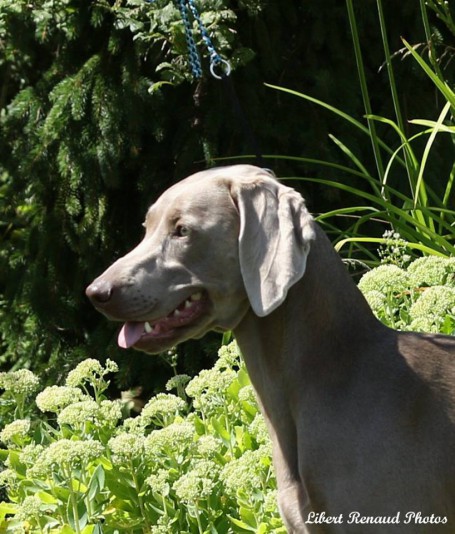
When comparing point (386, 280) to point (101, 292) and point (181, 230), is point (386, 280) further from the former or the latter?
point (101, 292)

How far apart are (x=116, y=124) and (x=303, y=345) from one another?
9.42 ft

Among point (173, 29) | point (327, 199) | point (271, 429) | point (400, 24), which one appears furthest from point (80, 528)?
point (400, 24)

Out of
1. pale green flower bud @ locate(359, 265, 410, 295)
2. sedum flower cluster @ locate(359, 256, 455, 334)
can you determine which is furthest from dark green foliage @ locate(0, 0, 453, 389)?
pale green flower bud @ locate(359, 265, 410, 295)

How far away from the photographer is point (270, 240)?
2576mm

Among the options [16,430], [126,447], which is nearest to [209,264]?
[126,447]

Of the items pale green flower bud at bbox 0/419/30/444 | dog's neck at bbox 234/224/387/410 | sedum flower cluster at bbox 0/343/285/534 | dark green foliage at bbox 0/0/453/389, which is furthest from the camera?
dark green foliage at bbox 0/0/453/389

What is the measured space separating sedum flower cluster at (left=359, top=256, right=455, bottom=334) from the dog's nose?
1180 millimetres

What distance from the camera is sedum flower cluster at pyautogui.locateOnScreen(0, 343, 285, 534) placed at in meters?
3.08

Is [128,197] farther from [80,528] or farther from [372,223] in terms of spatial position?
[80,528]

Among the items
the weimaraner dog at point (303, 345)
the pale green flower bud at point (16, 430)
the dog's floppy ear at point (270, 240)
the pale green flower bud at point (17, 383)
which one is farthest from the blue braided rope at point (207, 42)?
the pale green flower bud at point (16, 430)

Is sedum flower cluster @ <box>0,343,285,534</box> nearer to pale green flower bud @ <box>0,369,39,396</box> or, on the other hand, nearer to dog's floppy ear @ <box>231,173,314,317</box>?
pale green flower bud @ <box>0,369,39,396</box>

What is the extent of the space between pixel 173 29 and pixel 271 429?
7.92 ft

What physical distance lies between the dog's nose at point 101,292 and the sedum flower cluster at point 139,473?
0.56 meters

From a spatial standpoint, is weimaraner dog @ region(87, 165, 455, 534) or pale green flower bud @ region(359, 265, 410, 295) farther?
pale green flower bud @ region(359, 265, 410, 295)
